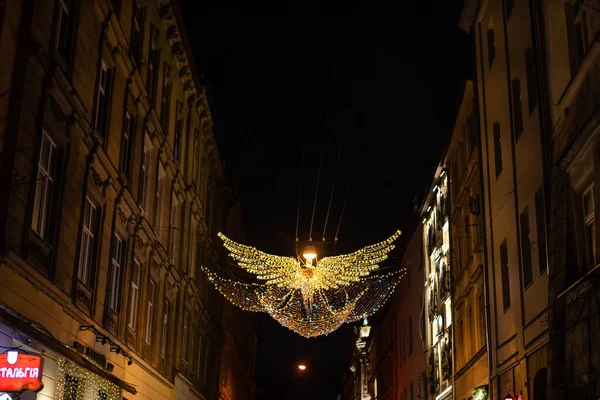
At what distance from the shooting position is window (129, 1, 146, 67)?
934 inches

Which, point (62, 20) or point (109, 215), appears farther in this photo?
point (109, 215)

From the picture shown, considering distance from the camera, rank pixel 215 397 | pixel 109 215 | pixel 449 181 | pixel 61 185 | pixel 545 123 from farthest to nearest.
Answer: pixel 215 397 → pixel 449 181 → pixel 109 215 → pixel 545 123 → pixel 61 185

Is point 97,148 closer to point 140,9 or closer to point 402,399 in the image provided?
point 140,9

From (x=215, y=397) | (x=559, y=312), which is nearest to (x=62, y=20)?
(x=559, y=312)

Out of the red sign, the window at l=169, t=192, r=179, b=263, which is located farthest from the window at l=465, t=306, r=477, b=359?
the red sign

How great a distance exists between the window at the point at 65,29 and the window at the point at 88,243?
3379 mm

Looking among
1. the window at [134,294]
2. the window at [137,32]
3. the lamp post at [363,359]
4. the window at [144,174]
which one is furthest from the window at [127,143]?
the lamp post at [363,359]

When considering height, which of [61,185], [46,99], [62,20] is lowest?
[61,185]

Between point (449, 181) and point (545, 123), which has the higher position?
point (449, 181)

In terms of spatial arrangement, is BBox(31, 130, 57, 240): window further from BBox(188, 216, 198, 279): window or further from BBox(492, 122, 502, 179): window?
BBox(188, 216, 198, 279): window

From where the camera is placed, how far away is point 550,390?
661 inches

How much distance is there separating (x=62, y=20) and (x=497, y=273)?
542 inches

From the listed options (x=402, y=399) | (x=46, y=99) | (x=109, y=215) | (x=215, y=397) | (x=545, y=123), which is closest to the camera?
(x=46, y=99)

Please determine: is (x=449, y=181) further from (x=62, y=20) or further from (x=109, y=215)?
(x=62, y=20)
